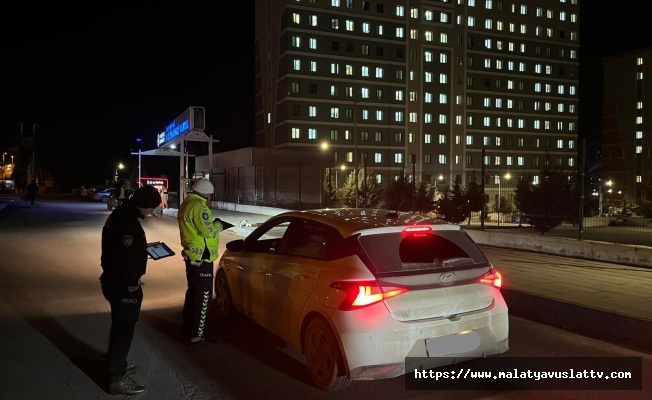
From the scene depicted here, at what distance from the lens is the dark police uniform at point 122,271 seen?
15.1 ft

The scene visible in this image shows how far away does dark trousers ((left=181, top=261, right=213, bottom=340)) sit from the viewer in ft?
19.7

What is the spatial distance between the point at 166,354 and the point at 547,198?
15453 millimetres

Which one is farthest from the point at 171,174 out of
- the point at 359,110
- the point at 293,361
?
the point at 293,361

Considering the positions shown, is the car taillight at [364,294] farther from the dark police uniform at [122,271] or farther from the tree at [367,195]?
the tree at [367,195]

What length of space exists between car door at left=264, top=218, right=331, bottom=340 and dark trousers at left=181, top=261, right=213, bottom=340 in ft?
2.30

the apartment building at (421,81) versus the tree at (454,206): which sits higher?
the apartment building at (421,81)

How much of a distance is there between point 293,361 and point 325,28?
72.0 metres

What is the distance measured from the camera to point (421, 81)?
79.8 meters

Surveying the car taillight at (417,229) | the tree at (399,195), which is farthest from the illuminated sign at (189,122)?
the car taillight at (417,229)

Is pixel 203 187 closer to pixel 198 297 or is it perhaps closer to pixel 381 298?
pixel 198 297

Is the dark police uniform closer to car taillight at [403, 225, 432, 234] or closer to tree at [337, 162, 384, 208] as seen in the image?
car taillight at [403, 225, 432, 234]

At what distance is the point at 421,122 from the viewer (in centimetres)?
8012

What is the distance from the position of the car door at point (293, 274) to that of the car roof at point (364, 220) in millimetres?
104

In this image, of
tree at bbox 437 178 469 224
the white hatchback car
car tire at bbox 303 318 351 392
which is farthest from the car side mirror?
tree at bbox 437 178 469 224
